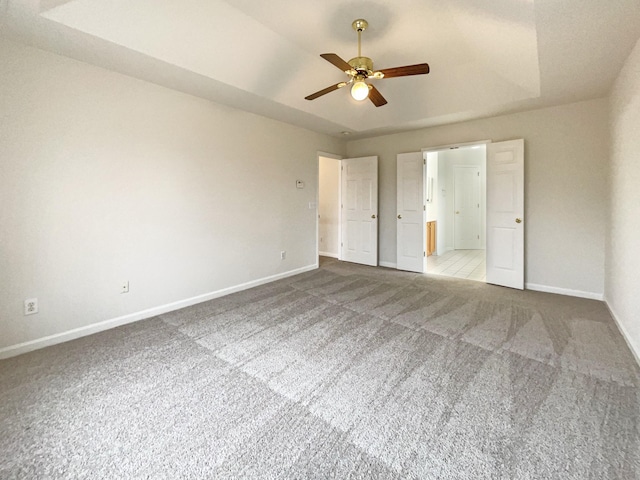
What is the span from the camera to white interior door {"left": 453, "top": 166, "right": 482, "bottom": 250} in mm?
7484

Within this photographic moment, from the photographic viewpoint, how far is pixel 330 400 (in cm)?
182

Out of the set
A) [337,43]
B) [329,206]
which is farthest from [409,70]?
[329,206]

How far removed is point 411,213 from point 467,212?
3.31 metres

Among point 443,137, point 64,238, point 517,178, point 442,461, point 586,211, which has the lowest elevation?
point 442,461

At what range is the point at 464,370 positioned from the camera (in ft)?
6.97

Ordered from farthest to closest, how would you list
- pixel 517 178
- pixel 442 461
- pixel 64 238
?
pixel 517 178 → pixel 64 238 → pixel 442 461

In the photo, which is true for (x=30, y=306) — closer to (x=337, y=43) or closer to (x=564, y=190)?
(x=337, y=43)

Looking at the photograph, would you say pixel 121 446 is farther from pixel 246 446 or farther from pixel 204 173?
pixel 204 173


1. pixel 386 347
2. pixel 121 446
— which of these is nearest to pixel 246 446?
pixel 121 446

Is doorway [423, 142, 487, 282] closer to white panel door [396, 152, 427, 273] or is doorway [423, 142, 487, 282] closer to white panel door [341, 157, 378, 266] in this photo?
white panel door [396, 152, 427, 273]

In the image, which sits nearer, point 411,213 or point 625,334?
point 625,334

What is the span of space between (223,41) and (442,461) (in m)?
3.52

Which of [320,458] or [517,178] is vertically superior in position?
[517,178]

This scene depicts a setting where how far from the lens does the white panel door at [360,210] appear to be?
5.61 m
